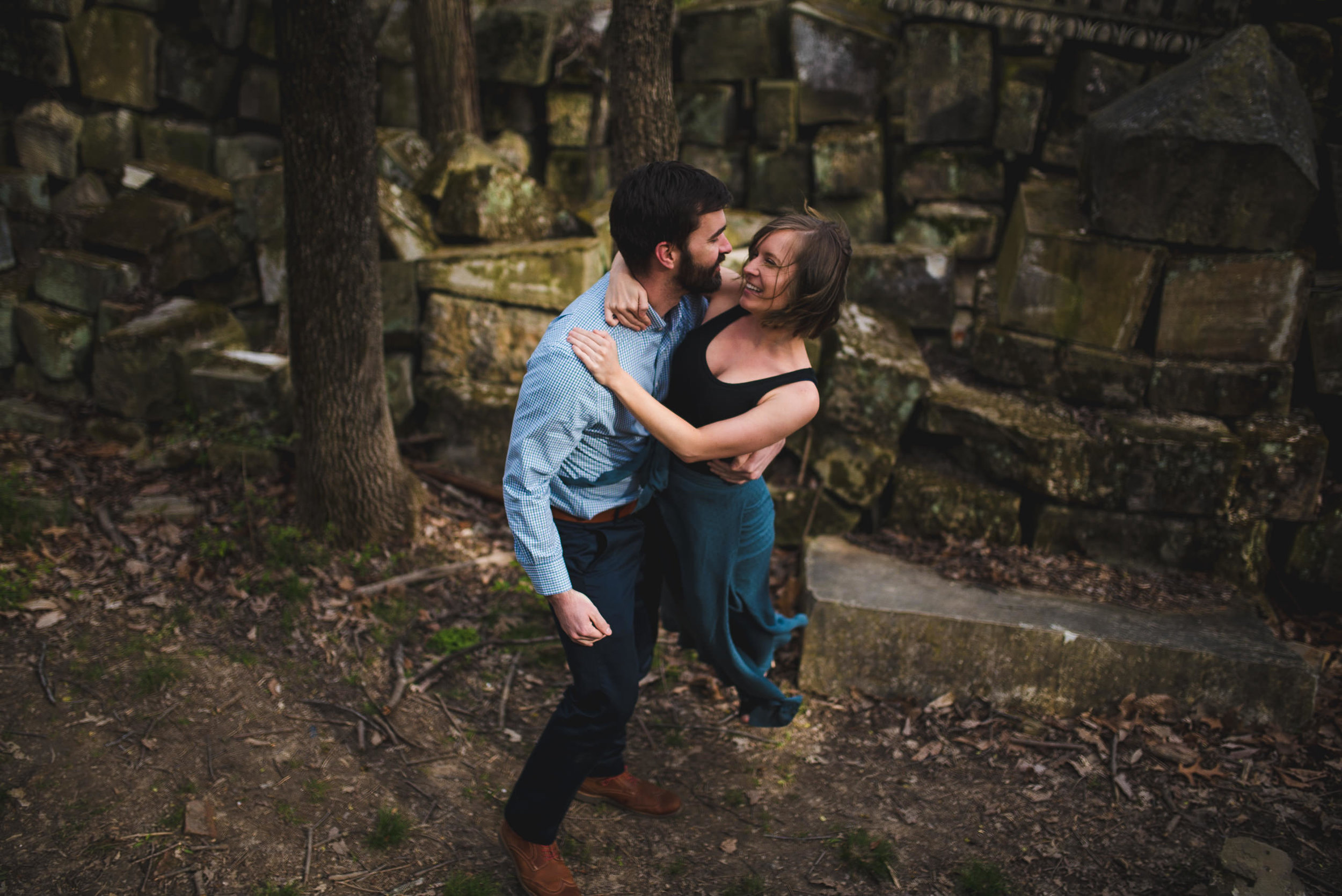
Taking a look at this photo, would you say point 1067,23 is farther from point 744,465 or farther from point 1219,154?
point 744,465

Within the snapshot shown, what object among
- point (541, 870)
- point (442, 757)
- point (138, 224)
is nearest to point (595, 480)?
point (541, 870)

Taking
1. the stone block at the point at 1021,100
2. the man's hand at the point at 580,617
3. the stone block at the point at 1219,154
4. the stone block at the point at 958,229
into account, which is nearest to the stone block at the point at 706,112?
the stone block at the point at 958,229

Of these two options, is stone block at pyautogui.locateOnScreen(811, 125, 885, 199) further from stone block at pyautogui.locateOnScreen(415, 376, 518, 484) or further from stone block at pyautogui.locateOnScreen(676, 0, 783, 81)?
stone block at pyautogui.locateOnScreen(415, 376, 518, 484)

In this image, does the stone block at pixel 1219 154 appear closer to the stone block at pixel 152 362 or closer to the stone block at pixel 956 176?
the stone block at pixel 956 176

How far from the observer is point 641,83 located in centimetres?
444

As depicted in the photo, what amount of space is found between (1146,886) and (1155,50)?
15.9ft

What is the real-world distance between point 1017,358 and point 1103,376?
0.45 meters

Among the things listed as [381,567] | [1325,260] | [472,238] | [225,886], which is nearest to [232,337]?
[472,238]

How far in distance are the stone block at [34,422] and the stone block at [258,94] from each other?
2.80 meters

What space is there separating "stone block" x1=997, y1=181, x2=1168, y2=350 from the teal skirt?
2555 millimetres

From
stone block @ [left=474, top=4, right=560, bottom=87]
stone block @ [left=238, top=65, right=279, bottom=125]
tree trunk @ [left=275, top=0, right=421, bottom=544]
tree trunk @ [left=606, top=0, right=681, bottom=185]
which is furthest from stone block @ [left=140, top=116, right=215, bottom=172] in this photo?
tree trunk @ [left=606, top=0, right=681, bottom=185]

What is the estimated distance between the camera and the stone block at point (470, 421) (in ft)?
16.3

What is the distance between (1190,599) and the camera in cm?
418

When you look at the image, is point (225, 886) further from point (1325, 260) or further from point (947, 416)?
point (1325, 260)
